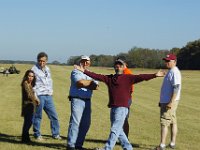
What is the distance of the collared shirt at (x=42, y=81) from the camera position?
11.2 meters

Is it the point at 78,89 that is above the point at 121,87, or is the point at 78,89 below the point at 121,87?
below

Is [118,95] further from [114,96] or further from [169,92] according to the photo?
[169,92]

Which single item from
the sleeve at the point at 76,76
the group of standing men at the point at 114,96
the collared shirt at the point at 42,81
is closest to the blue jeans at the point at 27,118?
the collared shirt at the point at 42,81

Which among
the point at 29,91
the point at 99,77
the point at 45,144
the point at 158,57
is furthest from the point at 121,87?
the point at 158,57

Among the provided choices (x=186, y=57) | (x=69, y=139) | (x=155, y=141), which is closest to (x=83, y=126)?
(x=69, y=139)

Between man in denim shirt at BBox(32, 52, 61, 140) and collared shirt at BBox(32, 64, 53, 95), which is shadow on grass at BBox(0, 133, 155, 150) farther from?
collared shirt at BBox(32, 64, 53, 95)

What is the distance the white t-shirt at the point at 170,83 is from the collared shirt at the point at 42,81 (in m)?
Result: 2.86

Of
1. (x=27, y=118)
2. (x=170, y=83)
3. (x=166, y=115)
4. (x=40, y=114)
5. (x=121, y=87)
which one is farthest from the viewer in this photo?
(x=40, y=114)

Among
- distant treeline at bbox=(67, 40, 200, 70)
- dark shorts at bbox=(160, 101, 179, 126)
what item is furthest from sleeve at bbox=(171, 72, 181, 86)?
distant treeline at bbox=(67, 40, 200, 70)

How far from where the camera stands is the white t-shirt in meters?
9.84

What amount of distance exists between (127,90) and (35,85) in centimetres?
307

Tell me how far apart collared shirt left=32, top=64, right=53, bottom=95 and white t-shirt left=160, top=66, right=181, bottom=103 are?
2861 mm

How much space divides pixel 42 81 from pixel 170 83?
10.2 feet

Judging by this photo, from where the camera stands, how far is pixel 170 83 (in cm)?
992
